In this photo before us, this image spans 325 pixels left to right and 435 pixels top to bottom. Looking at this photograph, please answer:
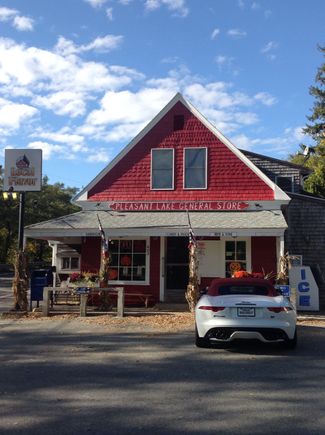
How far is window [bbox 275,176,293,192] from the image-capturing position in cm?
2297

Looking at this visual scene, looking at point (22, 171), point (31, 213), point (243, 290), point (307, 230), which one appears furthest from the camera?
point (31, 213)

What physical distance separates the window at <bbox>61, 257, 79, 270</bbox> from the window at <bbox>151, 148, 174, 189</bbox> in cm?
597

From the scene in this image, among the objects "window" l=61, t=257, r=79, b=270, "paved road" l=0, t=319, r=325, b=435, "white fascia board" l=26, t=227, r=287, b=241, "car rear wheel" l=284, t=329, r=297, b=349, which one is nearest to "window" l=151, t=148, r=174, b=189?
"white fascia board" l=26, t=227, r=287, b=241

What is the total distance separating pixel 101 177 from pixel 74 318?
7.21 m

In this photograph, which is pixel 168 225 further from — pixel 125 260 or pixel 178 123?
pixel 178 123

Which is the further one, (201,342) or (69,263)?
(69,263)

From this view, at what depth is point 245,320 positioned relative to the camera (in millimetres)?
8891

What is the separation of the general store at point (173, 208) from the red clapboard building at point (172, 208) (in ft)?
0.11

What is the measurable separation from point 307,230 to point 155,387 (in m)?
15.3

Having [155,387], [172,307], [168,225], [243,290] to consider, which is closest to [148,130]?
[168,225]

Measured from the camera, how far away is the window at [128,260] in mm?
17828

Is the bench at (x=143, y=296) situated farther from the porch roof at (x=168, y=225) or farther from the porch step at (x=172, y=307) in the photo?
the porch roof at (x=168, y=225)

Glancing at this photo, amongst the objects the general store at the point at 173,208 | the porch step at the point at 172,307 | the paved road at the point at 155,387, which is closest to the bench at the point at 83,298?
the porch step at the point at 172,307

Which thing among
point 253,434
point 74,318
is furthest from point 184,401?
point 74,318
